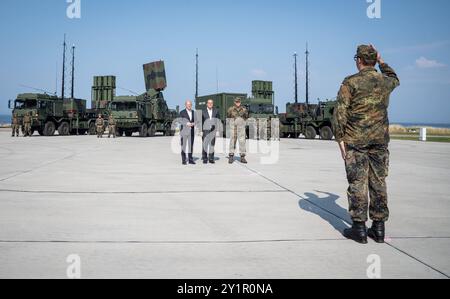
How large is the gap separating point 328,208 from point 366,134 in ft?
5.12

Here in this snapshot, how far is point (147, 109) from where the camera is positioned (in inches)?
1051

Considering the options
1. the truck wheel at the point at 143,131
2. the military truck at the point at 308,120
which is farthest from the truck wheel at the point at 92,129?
the military truck at the point at 308,120

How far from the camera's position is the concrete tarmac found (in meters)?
2.92

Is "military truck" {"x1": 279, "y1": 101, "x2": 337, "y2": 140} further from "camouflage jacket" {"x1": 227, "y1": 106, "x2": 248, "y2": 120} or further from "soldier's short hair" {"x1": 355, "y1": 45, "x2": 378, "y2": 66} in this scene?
"soldier's short hair" {"x1": 355, "y1": 45, "x2": 378, "y2": 66}

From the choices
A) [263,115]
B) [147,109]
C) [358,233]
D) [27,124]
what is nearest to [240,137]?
[358,233]

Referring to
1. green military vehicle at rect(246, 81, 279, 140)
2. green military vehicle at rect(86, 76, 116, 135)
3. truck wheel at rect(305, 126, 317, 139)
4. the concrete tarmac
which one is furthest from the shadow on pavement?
green military vehicle at rect(86, 76, 116, 135)

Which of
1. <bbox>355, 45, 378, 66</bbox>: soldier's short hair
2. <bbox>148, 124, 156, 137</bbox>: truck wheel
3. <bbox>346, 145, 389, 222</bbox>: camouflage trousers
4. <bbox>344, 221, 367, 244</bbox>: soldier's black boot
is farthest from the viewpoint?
<bbox>148, 124, 156, 137</bbox>: truck wheel

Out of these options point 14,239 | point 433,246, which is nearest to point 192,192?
point 14,239

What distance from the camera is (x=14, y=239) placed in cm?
361

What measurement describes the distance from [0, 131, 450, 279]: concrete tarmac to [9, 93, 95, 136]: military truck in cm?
2024

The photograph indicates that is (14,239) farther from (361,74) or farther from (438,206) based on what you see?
(438,206)

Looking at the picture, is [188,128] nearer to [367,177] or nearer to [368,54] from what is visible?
[368,54]

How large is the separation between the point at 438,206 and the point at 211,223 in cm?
283
